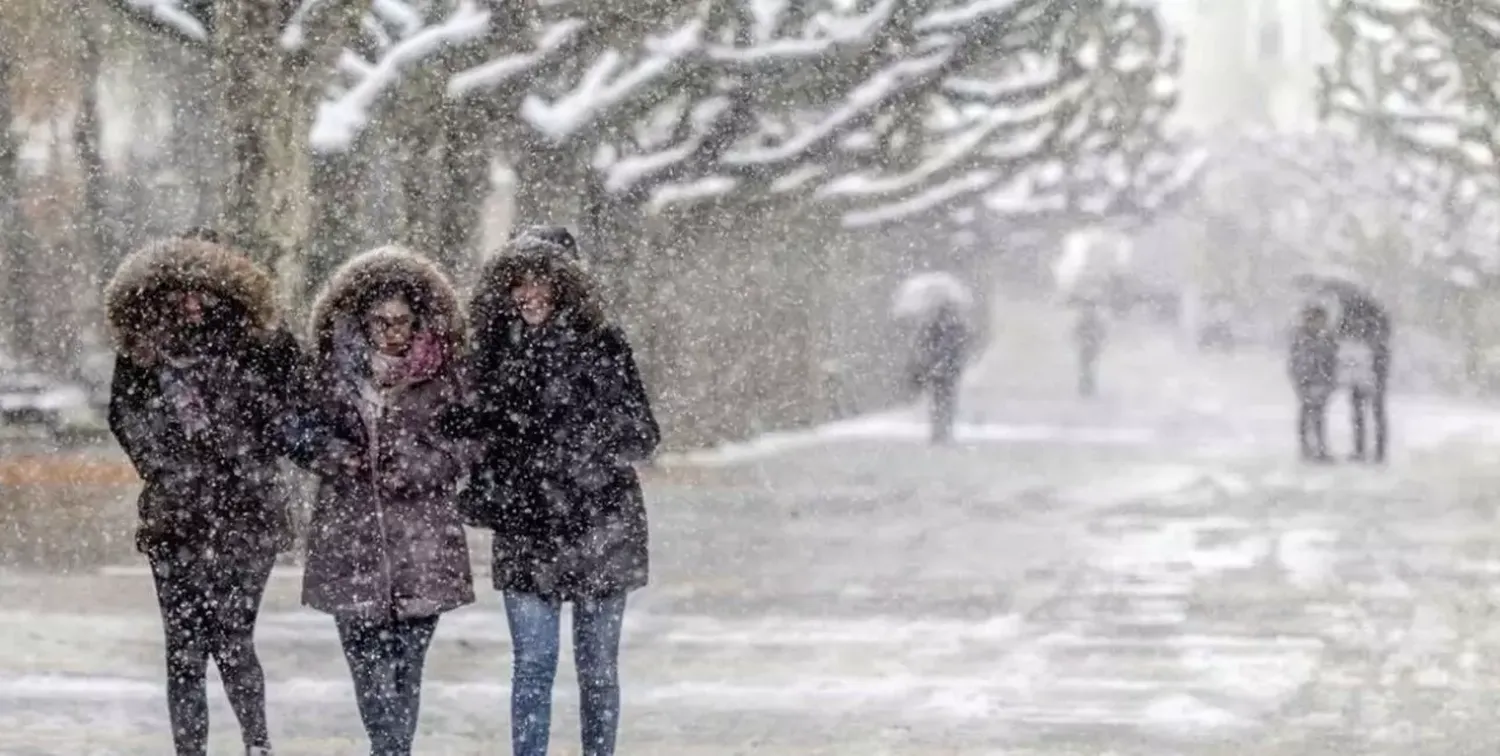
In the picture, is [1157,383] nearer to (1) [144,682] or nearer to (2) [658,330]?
(2) [658,330]

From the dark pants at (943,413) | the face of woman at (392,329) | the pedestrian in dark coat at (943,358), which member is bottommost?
the face of woman at (392,329)

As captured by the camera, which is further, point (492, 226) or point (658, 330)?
point (492, 226)

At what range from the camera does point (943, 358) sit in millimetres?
19641

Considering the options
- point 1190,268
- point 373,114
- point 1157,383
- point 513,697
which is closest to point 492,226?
point 1157,383

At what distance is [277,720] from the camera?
22.4 feet

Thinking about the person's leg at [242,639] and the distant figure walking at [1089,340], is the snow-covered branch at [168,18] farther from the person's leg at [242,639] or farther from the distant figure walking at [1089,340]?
the distant figure walking at [1089,340]

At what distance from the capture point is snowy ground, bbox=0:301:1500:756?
675cm

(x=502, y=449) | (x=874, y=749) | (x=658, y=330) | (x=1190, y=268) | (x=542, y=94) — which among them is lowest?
(x=874, y=749)

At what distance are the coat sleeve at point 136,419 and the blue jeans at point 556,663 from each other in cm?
105

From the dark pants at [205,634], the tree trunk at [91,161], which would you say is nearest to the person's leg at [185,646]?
the dark pants at [205,634]

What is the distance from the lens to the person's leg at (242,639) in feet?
17.8

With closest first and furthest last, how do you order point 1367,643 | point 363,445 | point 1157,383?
point 363,445
point 1367,643
point 1157,383

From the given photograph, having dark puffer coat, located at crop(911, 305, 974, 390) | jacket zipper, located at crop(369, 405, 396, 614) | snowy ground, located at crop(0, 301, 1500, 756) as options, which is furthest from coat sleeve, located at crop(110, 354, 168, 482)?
dark puffer coat, located at crop(911, 305, 974, 390)

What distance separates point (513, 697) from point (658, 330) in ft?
38.1
